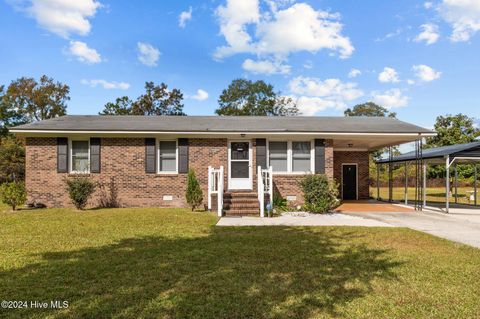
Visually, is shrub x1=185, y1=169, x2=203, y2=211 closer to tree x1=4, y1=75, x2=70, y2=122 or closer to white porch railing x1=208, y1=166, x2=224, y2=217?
white porch railing x1=208, y1=166, x2=224, y2=217

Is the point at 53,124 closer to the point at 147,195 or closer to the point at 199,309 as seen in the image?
the point at 147,195

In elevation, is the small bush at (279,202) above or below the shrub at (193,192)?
below

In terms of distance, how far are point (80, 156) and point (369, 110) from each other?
161 feet

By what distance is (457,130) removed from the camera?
26.7 meters

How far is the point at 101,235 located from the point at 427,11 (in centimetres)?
1527

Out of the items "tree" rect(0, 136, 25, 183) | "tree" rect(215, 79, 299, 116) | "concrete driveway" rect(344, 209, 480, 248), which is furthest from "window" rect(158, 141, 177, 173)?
"tree" rect(215, 79, 299, 116)

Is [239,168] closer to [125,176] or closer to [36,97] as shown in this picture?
[125,176]

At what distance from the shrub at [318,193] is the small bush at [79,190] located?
8.26m

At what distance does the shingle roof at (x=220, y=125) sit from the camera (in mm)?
12109

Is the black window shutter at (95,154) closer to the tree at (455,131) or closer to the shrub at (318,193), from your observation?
the shrub at (318,193)

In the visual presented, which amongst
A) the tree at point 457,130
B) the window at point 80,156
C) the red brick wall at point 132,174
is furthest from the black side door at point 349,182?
the tree at point 457,130

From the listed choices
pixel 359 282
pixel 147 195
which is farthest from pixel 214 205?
pixel 359 282

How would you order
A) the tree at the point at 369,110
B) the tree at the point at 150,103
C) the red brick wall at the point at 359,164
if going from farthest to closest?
the tree at the point at 369,110 → the tree at the point at 150,103 → the red brick wall at the point at 359,164

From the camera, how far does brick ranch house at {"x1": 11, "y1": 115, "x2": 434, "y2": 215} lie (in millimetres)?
12172
